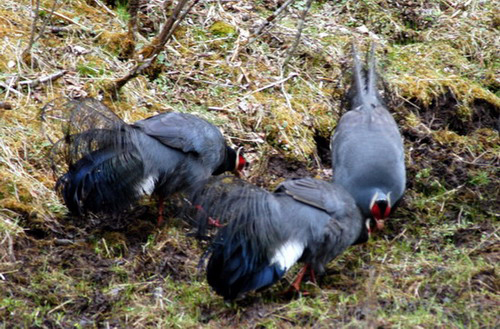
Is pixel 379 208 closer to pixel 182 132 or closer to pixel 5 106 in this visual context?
pixel 182 132

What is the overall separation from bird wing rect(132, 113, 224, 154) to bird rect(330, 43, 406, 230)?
106 cm

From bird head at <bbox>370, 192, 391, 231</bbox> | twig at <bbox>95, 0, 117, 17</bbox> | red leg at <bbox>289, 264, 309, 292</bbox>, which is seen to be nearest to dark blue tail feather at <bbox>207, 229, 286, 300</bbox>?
red leg at <bbox>289, 264, 309, 292</bbox>

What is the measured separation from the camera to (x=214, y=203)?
467 cm

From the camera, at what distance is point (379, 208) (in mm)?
5590

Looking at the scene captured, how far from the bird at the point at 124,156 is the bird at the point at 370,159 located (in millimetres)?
1082

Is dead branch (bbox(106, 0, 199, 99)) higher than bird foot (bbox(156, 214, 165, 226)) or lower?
higher

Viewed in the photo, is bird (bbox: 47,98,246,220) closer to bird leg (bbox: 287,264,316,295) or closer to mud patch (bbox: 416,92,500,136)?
bird leg (bbox: 287,264,316,295)

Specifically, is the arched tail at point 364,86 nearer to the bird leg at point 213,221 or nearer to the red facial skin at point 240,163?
the red facial skin at point 240,163

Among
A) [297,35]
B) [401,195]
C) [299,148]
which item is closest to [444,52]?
[297,35]

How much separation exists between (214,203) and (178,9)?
271cm

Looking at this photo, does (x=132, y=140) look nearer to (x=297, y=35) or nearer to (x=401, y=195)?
(x=401, y=195)

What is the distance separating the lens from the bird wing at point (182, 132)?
19.1ft

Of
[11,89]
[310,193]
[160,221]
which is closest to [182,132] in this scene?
[160,221]

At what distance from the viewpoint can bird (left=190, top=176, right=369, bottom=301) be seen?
15.5ft
